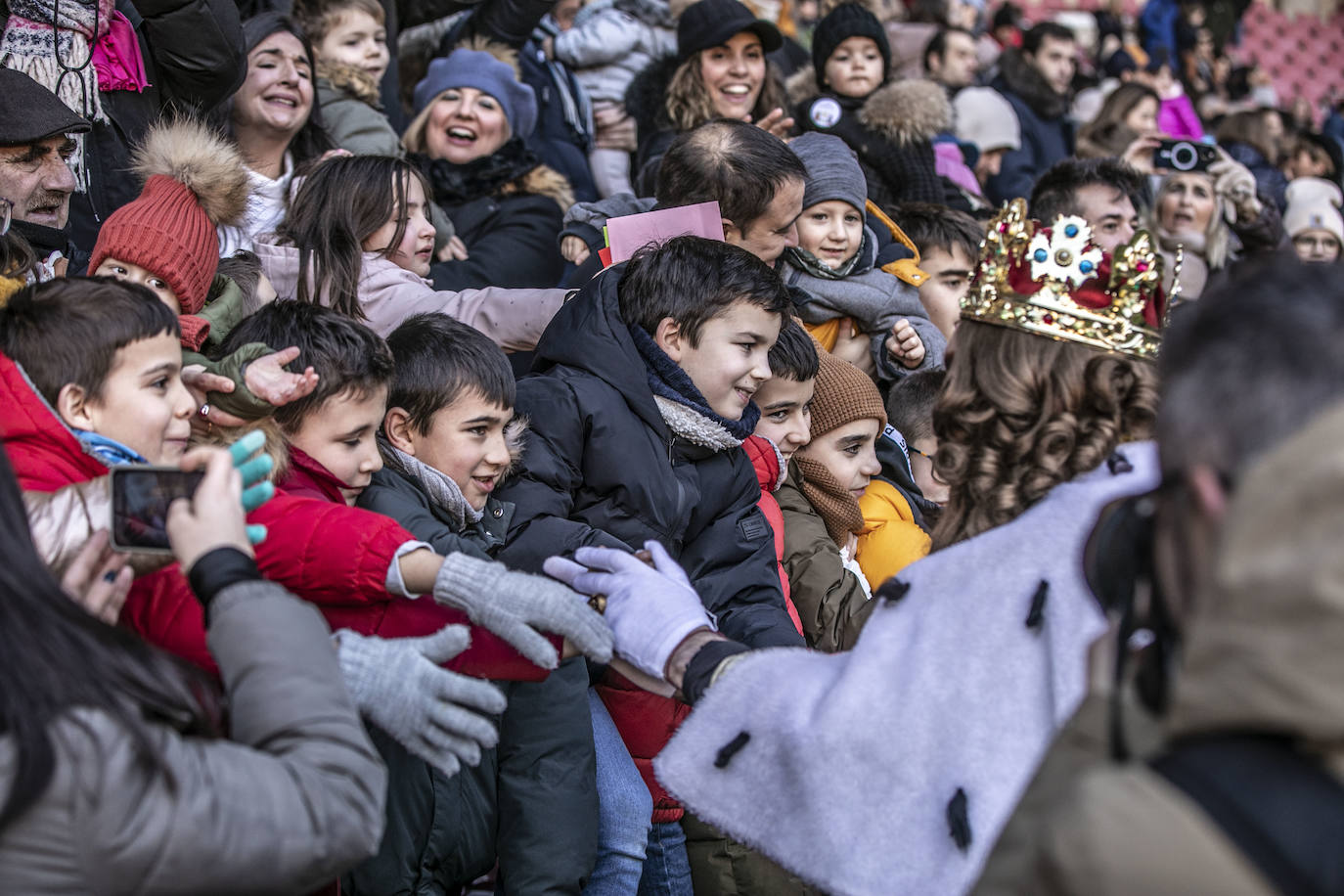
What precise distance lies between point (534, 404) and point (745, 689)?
1.38 meters

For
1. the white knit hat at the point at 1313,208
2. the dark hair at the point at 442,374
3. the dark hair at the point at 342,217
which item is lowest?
the white knit hat at the point at 1313,208

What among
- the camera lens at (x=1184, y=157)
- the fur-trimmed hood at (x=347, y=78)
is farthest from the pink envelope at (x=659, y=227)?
the camera lens at (x=1184, y=157)

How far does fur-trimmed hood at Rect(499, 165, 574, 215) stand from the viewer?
18.6 feet

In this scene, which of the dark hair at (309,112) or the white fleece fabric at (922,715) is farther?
the dark hair at (309,112)

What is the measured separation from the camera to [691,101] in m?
6.25

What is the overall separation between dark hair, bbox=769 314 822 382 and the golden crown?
4.80 feet

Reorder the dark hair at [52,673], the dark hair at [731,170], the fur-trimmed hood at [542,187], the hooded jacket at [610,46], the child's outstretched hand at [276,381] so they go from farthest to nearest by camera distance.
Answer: the hooded jacket at [610,46] → the fur-trimmed hood at [542,187] → the dark hair at [731,170] → the child's outstretched hand at [276,381] → the dark hair at [52,673]

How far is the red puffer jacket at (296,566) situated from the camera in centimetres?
248

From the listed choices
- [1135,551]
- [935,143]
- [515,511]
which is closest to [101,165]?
[515,511]

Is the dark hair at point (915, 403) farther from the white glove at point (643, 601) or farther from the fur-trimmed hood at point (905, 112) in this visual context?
the white glove at point (643, 601)

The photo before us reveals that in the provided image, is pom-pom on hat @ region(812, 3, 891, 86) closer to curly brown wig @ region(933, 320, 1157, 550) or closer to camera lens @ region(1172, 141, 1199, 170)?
camera lens @ region(1172, 141, 1199, 170)

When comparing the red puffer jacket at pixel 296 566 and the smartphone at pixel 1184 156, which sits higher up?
the red puffer jacket at pixel 296 566

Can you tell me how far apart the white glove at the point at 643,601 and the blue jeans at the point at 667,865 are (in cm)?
106

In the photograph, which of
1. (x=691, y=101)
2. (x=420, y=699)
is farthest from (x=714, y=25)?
(x=420, y=699)
